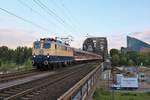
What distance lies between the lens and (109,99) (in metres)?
53.6

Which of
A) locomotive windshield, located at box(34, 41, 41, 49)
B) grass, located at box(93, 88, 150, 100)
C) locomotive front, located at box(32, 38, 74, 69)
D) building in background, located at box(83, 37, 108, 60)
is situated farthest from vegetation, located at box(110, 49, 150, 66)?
locomotive windshield, located at box(34, 41, 41, 49)

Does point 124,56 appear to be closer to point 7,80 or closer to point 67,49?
point 67,49

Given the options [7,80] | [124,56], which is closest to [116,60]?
[124,56]

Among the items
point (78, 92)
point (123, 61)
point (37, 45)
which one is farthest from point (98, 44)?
point (78, 92)

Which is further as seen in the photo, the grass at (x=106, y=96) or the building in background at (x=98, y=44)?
the building in background at (x=98, y=44)

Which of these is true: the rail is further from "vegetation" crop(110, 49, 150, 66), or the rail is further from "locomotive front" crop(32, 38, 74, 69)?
"vegetation" crop(110, 49, 150, 66)

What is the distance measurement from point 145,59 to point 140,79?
64.5m

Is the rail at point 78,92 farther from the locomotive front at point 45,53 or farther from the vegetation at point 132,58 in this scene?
the vegetation at point 132,58

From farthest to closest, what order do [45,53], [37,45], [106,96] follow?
1. [106,96]
2. [37,45]
3. [45,53]

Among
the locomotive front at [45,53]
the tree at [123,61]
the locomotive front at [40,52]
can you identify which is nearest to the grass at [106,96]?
the locomotive front at [45,53]

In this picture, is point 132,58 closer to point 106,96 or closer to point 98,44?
point 98,44

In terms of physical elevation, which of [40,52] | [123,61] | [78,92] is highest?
[123,61]

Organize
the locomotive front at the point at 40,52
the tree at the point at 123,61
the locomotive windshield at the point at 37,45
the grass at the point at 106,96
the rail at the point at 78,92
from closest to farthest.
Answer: the rail at the point at 78,92 → the locomotive front at the point at 40,52 → the locomotive windshield at the point at 37,45 → the grass at the point at 106,96 → the tree at the point at 123,61

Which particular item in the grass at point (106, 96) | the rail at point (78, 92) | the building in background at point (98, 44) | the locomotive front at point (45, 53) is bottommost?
the grass at point (106, 96)
